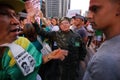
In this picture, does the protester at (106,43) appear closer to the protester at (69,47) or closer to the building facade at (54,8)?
the protester at (69,47)

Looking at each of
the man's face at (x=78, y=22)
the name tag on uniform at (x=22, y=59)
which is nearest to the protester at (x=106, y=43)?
the name tag on uniform at (x=22, y=59)

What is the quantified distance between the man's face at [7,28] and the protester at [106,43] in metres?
0.78

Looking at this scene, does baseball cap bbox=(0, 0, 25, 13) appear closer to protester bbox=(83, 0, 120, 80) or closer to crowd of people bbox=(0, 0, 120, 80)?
crowd of people bbox=(0, 0, 120, 80)

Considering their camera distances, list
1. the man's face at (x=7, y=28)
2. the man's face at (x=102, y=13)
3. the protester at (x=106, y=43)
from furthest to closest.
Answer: the man's face at (x=7, y=28) < the man's face at (x=102, y=13) < the protester at (x=106, y=43)

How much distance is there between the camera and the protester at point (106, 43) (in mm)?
1426

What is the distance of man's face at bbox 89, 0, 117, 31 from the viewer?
1.54m

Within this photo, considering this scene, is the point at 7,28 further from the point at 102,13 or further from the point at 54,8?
the point at 54,8

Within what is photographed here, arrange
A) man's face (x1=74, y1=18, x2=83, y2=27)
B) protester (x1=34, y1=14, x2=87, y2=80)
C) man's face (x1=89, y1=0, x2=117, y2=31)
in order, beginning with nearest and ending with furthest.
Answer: man's face (x1=89, y1=0, x2=117, y2=31) → protester (x1=34, y1=14, x2=87, y2=80) → man's face (x1=74, y1=18, x2=83, y2=27)

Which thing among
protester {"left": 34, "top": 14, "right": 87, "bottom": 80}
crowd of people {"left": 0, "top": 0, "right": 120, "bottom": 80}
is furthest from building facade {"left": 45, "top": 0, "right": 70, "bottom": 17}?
crowd of people {"left": 0, "top": 0, "right": 120, "bottom": 80}

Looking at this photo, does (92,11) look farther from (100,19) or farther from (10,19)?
(10,19)

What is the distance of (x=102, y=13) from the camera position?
5.18 ft

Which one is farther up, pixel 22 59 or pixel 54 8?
pixel 22 59

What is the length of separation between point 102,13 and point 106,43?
178 mm

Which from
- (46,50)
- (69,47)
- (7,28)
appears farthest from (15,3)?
(69,47)
